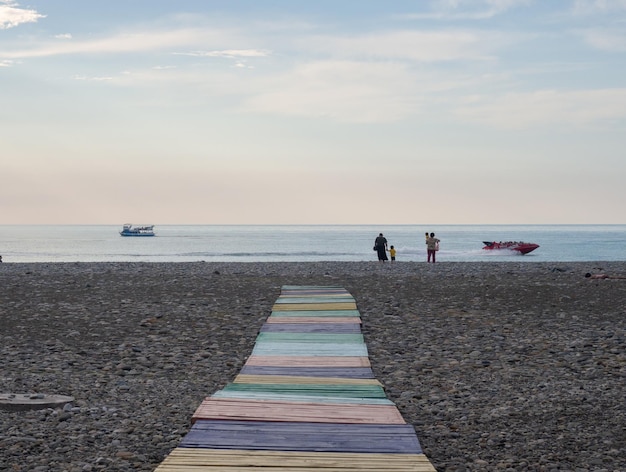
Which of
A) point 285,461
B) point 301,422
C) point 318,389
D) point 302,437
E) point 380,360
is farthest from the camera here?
point 380,360

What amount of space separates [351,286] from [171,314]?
5.98 meters

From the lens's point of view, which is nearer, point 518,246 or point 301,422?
point 301,422

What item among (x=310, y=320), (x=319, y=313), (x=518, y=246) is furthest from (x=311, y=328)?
(x=518, y=246)

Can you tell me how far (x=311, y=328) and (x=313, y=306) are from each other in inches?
97.8

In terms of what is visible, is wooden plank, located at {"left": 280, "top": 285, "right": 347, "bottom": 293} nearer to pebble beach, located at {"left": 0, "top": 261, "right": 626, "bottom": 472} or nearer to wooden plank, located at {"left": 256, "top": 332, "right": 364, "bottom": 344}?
pebble beach, located at {"left": 0, "top": 261, "right": 626, "bottom": 472}

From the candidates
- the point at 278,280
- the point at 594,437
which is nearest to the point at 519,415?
the point at 594,437

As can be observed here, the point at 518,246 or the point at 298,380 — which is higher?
the point at 298,380

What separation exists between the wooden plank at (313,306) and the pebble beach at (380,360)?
49 cm

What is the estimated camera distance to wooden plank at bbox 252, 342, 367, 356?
11669mm

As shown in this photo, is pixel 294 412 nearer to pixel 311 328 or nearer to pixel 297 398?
pixel 297 398

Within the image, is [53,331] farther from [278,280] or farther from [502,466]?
[502,466]

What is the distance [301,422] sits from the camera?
7.60 meters

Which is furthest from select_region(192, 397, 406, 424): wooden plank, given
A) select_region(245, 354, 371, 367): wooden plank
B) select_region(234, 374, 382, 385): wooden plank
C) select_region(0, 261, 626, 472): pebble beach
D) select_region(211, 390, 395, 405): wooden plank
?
select_region(245, 354, 371, 367): wooden plank

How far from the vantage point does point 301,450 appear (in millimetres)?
6742
